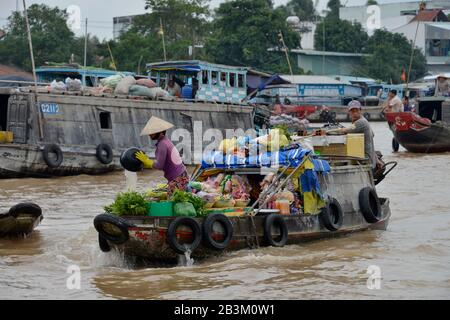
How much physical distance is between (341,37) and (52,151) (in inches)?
1586

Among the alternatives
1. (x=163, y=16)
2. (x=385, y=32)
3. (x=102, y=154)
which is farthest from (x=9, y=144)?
(x=385, y=32)

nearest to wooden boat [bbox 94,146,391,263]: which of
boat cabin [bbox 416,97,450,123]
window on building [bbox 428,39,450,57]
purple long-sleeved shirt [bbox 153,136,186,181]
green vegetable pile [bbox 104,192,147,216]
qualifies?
green vegetable pile [bbox 104,192,147,216]

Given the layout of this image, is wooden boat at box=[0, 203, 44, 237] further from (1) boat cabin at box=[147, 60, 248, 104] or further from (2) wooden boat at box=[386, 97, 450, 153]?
(2) wooden boat at box=[386, 97, 450, 153]

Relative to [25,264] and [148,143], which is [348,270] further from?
[148,143]

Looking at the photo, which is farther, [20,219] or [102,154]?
[102,154]

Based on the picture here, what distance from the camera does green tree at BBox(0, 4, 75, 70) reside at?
143ft

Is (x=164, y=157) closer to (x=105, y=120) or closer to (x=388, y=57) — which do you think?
(x=105, y=120)

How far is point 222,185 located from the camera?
11.5m

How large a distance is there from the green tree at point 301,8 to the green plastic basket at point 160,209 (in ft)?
221

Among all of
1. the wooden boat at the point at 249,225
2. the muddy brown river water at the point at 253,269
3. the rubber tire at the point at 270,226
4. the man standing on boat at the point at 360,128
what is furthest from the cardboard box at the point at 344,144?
the rubber tire at the point at 270,226

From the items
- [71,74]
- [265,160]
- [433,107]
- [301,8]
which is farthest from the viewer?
[301,8]

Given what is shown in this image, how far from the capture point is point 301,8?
79.8 metres

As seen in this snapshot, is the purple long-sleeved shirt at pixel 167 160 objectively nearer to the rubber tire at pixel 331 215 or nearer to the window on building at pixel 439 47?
the rubber tire at pixel 331 215

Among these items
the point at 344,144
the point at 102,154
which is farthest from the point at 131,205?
the point at 102,154
